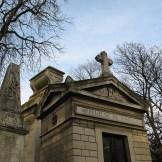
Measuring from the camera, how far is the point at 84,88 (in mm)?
9031

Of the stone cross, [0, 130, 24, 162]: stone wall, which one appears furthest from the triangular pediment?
[0, 130, 24, 162]: stone wall

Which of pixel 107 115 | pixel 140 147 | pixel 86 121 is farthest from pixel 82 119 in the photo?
pixel 140 147

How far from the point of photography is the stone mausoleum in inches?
323

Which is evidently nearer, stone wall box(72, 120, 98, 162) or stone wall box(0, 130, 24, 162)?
stone wall box(0, 130, 24, 162)

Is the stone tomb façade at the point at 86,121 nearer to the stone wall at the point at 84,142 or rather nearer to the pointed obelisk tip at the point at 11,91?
the stone wall at the point at 84,142

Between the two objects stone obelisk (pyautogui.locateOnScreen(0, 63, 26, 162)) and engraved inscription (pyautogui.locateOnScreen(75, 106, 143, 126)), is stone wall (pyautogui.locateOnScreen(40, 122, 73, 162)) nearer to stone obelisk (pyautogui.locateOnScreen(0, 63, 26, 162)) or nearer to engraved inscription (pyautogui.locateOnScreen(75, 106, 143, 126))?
engraved inscription (pyautogui.locateOnScreen(75, 106, 143, 126))

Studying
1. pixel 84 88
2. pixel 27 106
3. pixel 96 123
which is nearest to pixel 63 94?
pixel 84 88

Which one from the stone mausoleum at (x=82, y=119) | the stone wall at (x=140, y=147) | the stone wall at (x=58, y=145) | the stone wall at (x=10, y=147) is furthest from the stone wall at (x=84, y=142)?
the stone wall at (x=10, y=147)

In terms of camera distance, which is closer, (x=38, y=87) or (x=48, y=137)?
(x=48, y=137)

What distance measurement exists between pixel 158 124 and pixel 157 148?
5.31 feet

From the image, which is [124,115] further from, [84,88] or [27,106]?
[27,106]

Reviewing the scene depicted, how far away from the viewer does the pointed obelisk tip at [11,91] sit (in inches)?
257

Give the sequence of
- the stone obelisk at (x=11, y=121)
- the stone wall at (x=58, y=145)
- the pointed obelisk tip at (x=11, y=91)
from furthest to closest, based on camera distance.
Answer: the stone wall at (x=58, y=145) → the pointed obelisk tip at (x=11, y=91) → the stone obelisk at (x=11, y=121)

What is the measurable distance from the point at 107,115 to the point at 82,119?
1130mm
